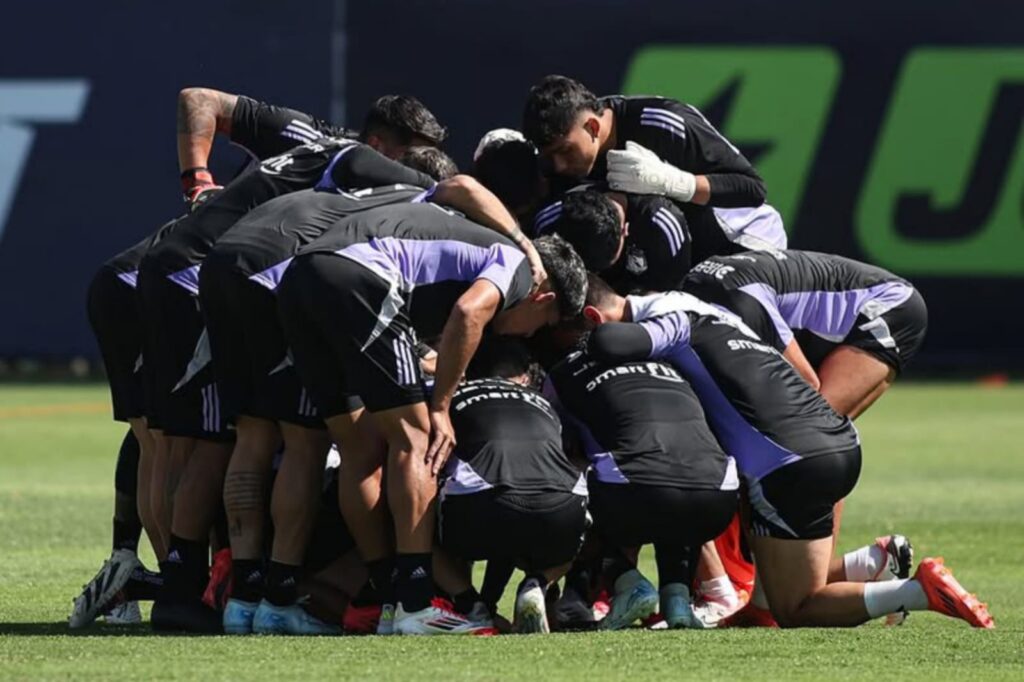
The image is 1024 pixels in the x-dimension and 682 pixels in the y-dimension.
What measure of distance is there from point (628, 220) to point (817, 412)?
1.30 meters

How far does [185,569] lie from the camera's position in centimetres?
796

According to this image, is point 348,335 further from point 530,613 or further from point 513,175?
point 513,175

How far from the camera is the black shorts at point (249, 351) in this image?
7.70 metres

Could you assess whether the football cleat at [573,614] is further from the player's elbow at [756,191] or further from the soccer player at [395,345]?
the player's elbow at [756,191]

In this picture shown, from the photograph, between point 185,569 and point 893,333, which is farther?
point 893,333

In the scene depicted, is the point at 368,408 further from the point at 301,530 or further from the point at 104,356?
the point at 104,356

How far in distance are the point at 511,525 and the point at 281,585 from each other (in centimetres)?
84

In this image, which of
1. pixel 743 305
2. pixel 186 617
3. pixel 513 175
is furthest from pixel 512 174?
pixel 186 617

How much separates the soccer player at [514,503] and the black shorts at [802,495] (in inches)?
27.5

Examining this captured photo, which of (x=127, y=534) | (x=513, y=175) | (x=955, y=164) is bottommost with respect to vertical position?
(x=955, y=164)

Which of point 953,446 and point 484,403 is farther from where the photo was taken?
point 953,446

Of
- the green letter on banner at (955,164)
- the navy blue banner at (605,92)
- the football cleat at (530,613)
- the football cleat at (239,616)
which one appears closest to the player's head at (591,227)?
the football cleat at (530,613)

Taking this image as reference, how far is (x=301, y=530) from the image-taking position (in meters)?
7.62


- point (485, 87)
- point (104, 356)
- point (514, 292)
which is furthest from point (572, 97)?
point (485, 87)
